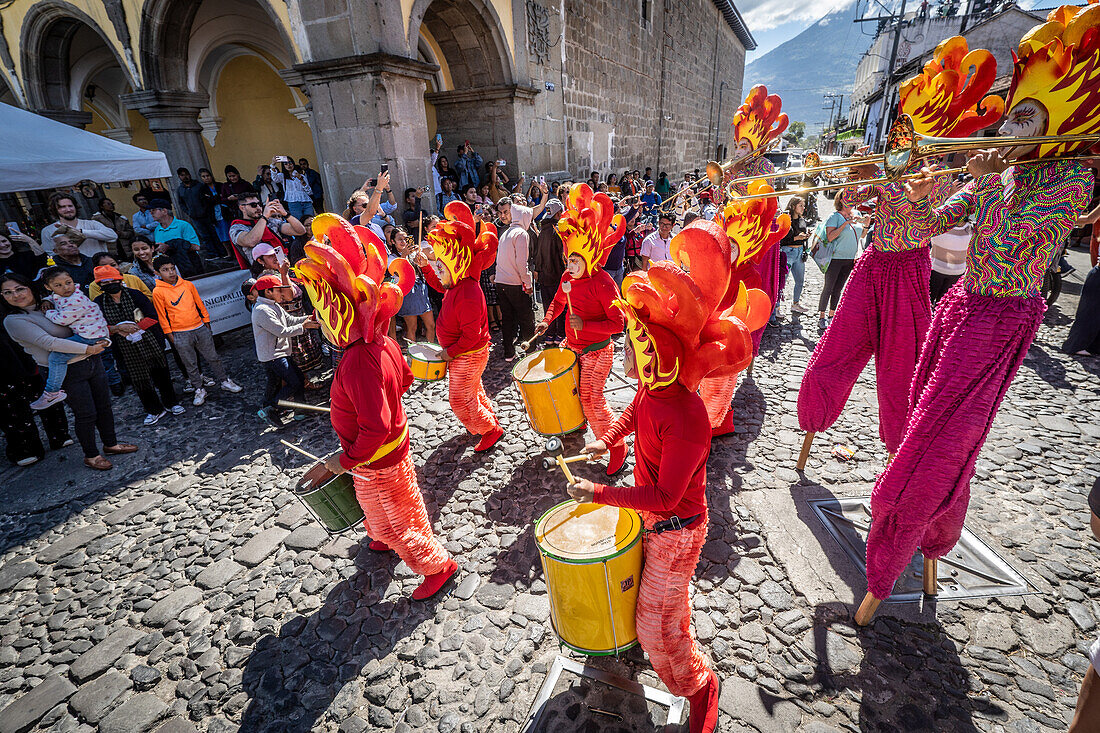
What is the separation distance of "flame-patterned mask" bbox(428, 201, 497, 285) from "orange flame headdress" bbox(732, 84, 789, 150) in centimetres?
307

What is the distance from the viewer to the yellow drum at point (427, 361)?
432 centimetres

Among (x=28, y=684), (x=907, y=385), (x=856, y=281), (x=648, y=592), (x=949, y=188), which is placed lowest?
(x=28, y=684)

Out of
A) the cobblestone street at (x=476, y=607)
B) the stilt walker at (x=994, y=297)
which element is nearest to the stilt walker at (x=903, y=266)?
the stilt walker at (x=994, y=297)

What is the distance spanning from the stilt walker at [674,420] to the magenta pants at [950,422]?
1316mm

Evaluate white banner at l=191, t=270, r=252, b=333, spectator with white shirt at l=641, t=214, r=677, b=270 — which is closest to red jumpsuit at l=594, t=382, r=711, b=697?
spectator with white shirt at l=641, t=214, r=677, b=270

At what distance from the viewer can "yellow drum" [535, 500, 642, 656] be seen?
2.12 meters

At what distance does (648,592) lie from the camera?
2.19 m

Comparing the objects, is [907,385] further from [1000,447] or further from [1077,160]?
[1000,447]

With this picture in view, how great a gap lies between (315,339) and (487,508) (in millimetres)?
3882

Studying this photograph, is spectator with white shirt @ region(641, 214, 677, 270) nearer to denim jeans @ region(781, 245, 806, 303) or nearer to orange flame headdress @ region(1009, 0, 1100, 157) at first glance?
denim jeans @ region(781, 245, 806, 303)

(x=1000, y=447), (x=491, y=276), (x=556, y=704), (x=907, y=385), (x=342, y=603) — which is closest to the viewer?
(x=556, y=704)

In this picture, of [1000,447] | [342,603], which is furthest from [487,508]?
[1000,447]

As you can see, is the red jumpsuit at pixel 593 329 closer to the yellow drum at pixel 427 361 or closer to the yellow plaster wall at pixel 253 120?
the yellow drum at pixel 427 361

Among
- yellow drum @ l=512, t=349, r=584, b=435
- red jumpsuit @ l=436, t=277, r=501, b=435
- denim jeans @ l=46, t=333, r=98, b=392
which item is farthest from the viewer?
denim jeans @ l=46, t=333, r=98, b=392
